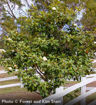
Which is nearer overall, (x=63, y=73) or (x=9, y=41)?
(x=63, y=73)

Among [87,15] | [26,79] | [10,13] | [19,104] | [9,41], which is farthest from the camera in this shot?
[10,13]

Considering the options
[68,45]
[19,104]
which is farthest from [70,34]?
[19,104]

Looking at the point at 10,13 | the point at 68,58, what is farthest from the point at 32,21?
Result: the point at 10,13

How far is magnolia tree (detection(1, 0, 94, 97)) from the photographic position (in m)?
5.07

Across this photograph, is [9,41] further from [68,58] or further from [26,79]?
[68,58]

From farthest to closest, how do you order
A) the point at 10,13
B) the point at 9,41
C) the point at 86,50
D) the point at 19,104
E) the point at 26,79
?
the point at 10,13 < the point at 19,104 < the point at 86,50 < the point at 9,41 < the point at 26,79

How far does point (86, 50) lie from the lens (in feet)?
19.4

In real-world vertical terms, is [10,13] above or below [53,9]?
above

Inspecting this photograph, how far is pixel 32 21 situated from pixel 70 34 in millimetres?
1192

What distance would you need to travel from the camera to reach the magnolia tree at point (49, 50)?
507 centimetres

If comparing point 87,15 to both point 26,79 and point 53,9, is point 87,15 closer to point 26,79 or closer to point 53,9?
point 53,9

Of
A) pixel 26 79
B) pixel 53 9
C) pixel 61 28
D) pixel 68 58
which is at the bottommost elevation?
pixel 26 79

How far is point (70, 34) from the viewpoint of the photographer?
5.71 meters

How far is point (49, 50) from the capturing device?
18.8 feet
